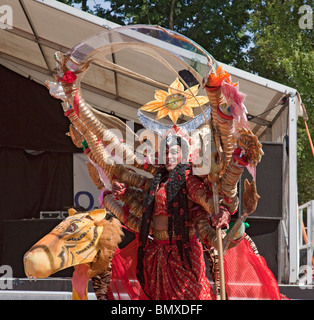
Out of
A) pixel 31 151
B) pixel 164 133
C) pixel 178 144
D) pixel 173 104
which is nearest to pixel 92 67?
pixel 31 151

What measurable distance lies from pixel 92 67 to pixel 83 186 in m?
2.13

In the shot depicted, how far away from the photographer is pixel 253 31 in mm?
12273

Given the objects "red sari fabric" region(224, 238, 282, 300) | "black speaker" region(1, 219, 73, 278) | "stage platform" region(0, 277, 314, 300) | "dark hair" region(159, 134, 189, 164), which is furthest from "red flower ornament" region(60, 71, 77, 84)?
"black speaker" region(1, 219, 73, 278)

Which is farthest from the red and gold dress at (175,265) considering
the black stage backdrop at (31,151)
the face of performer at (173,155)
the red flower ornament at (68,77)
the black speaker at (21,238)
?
the black stage backdrop at (31,151)

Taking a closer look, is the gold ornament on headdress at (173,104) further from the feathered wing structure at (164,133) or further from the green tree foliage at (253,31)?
the green tree foliage at (253,31)

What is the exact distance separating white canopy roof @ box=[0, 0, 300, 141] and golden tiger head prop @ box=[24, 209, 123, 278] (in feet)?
8.13

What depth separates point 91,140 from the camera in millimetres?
3682

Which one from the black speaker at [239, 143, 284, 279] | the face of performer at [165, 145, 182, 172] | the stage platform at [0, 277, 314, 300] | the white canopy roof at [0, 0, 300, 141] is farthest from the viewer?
the white canopy roof at [0, 0, 300, 141]

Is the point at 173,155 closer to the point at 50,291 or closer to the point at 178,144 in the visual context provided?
the point at 178,144

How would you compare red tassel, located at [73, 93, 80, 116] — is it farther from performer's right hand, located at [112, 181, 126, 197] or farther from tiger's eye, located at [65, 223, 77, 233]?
tiger's eye, located at [65, 223, 77, 233]

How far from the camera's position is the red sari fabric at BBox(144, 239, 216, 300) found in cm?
349
